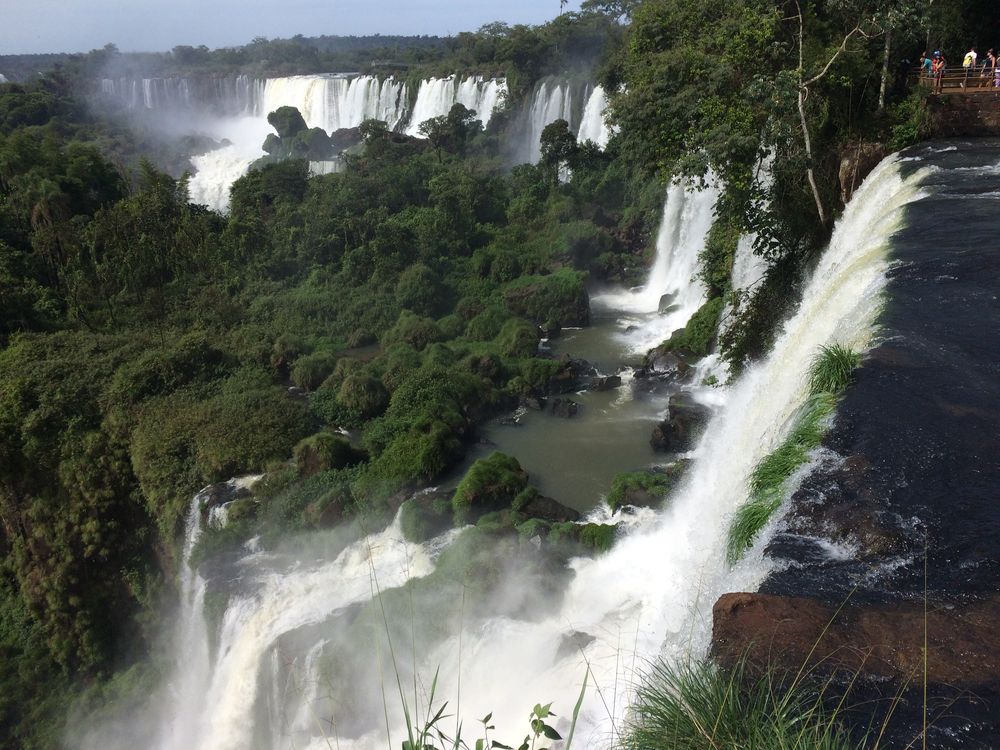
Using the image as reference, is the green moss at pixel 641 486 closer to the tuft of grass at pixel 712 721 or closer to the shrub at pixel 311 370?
the shrub at pixel 311 370

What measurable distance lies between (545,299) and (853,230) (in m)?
10.8

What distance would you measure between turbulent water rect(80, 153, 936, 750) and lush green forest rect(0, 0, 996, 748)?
0.91 m

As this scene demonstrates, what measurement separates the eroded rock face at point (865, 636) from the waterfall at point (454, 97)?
38.6 metres

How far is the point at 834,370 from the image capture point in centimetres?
746

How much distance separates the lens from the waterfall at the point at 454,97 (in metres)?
41.3

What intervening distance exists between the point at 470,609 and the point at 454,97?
3809 cm

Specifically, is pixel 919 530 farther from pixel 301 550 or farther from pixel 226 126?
pixel 226 126

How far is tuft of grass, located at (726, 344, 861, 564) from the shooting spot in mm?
5977

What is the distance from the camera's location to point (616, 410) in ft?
55.1

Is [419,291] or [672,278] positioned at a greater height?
[672,278]

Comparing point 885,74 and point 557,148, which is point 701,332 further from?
point 557,148

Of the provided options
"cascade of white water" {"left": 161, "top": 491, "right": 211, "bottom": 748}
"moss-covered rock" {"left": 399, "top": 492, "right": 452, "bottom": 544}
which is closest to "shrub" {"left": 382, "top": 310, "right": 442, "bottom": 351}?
"moss-covered rock" {"left": 399, "top": 492, "right": 452, "bottom": 544}

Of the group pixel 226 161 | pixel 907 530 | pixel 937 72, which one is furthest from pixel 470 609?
pixel 226 161

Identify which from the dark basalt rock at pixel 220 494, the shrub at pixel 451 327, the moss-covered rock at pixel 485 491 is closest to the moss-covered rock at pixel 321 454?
the dark basalt rock at pixel 220 494
